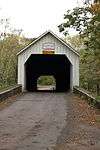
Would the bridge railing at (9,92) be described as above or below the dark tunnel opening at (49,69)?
below

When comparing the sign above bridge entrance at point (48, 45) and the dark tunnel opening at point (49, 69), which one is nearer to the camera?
the sign above bridge entrance at point (48, 45)

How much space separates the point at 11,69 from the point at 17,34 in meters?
5.00

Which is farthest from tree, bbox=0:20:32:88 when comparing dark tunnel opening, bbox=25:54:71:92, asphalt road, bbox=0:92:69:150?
asphalt road, bbox=0:92:69:150

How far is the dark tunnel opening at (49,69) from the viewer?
4483cm

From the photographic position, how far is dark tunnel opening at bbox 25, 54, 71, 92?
44.8 m

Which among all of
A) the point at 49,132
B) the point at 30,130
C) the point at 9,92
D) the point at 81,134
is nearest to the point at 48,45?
the point at 9,92

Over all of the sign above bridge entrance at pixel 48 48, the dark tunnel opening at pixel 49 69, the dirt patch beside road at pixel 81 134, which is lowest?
the dirt patch beside road at pixel 81 134

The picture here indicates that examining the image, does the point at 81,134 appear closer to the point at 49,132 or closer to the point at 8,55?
the point at 49,132

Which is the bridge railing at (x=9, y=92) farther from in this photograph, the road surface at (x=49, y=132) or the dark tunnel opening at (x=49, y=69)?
the dark tunnel opening at (x=49, y=69)

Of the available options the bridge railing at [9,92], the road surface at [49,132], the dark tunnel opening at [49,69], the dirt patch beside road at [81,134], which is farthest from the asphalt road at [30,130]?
the dark tunnel opening at [49,69]

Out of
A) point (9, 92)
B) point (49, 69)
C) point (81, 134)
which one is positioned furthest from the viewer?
point (49, 69)

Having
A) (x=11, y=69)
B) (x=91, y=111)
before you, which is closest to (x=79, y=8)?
(x=91, y=111)

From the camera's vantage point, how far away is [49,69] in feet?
167

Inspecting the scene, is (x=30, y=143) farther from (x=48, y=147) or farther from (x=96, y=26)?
(x=96, y=26)
